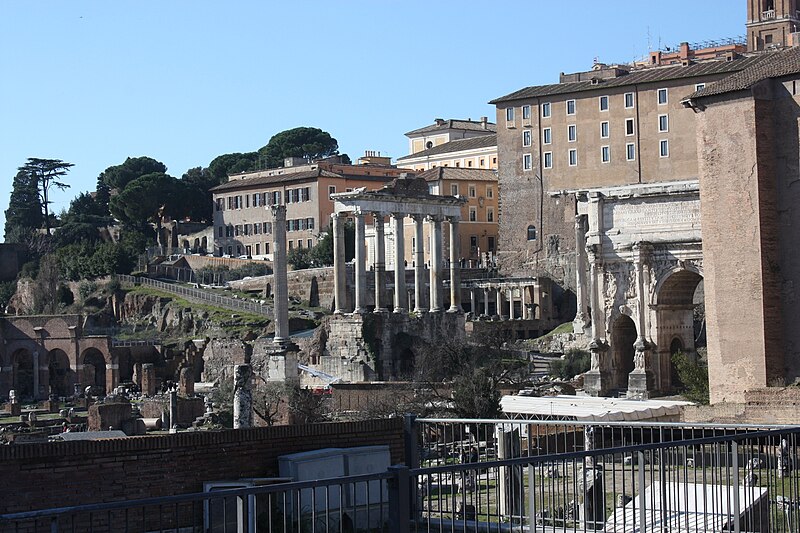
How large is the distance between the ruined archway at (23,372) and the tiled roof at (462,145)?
31.6 metres

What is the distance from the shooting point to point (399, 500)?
8430 mm

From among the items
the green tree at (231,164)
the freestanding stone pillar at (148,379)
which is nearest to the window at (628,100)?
the freestanding stone pillar at (148,379)

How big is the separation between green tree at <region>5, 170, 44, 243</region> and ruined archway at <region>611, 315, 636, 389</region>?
6833 cm

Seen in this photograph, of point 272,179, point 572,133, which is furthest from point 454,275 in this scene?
point 272,179

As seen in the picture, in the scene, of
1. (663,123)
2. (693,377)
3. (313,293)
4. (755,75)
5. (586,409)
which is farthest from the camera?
(313,293)

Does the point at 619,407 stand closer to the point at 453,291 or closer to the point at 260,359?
the point at 453,291

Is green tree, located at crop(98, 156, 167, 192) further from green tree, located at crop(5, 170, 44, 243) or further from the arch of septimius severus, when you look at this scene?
the arch of septimius severus

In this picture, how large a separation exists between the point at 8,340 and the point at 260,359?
12420 millimetres

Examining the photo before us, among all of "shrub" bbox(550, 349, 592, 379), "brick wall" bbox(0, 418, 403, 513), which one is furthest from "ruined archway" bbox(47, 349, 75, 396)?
"brick wall" bbox(0, 418, 403, 513)

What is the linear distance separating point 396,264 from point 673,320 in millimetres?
19028

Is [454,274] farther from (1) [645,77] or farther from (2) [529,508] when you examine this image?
(2) [529,508]

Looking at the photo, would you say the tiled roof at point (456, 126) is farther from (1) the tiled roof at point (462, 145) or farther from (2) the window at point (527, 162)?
(2) the window at point (527, 162)

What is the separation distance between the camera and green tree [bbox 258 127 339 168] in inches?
4321

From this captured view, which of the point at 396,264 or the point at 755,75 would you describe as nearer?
the point at 755,75
